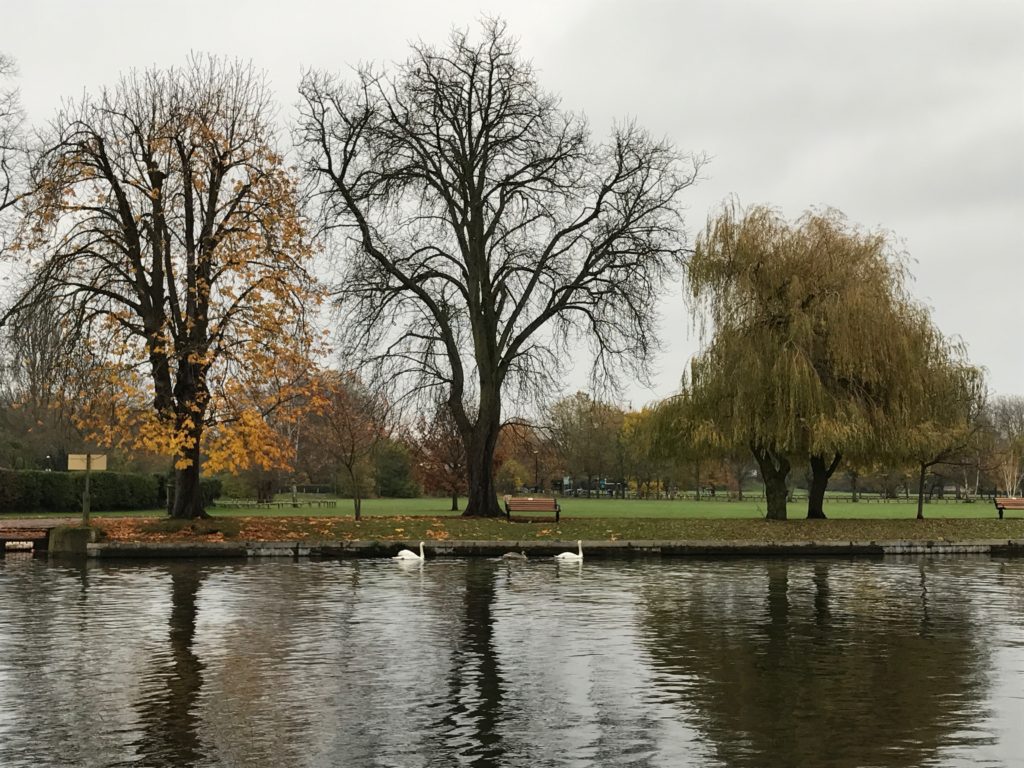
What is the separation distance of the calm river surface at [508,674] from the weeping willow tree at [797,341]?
15107 millimetres

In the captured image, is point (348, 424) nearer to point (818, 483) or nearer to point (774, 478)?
point (774, 478)

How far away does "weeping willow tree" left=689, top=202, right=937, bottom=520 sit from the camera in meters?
36.7

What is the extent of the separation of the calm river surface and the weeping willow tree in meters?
15.1

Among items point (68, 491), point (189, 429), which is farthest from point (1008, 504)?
point (68, 491)

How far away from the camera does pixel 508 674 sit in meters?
11.9

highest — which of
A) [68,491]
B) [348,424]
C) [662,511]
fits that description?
[348,424]

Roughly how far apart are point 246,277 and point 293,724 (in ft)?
79.7

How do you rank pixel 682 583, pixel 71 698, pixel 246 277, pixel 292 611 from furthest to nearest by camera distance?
pixel 246 277, pixel 682 583, pixel 292 611, pixel 71 698

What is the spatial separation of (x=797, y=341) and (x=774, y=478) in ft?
17.9

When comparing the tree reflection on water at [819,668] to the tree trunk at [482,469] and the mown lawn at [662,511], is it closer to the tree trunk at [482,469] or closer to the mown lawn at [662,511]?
the tree trunk at [482,469]

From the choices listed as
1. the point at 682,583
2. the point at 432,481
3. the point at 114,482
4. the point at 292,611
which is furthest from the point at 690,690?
the point at 432,481

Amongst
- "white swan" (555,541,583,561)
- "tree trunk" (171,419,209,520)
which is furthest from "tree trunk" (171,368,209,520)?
"white swan" (555,541,583,561)

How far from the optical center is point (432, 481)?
8012 cm

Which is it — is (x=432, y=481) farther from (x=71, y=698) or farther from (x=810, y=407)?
(x=71, y=698)
